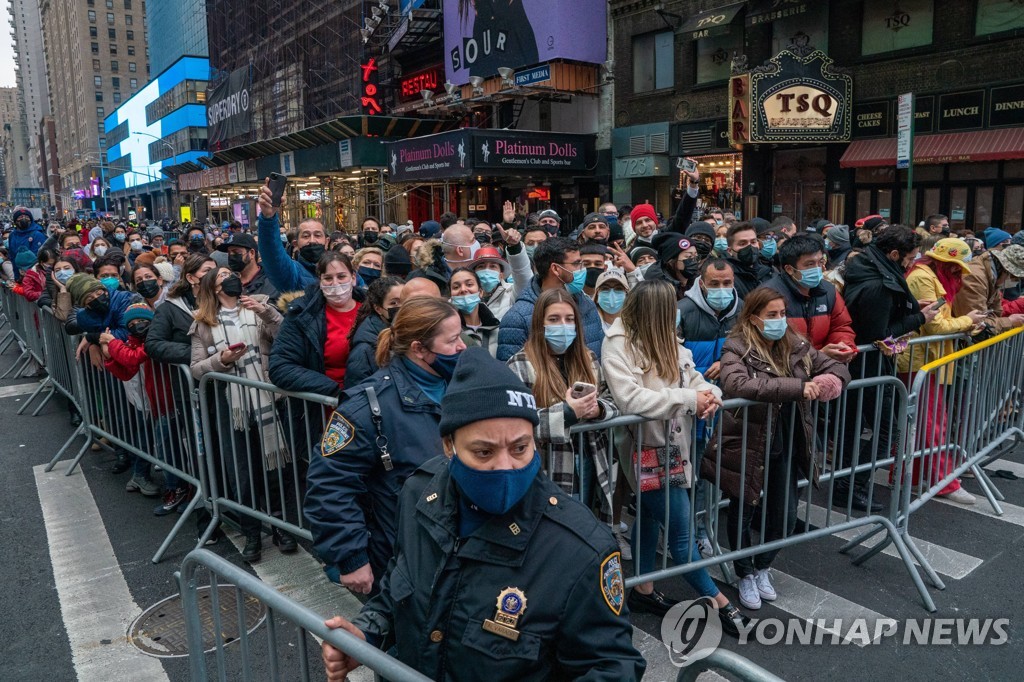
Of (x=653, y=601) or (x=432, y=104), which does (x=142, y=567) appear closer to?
(x=653, y=601)

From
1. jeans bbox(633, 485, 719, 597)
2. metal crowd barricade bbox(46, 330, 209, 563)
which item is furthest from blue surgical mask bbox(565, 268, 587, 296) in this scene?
metal crowd barricade bbox(46, 330, 209, 563)

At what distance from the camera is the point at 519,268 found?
6254 mm

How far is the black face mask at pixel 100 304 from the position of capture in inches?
243

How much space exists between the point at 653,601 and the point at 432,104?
26186 millimetres

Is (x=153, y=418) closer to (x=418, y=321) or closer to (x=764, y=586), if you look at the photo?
(x=418, y=321)

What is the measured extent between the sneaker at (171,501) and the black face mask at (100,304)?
167 cm

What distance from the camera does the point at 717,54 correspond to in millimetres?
21203

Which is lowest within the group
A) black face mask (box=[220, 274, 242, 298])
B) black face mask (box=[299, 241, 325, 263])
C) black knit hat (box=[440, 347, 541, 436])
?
black knit hat (box=[440, 347, 541, 436])

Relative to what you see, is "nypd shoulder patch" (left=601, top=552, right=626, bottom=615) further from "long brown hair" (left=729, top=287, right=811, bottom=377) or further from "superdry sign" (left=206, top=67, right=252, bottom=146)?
"superdry sign" (left=206, top=67, right=252, bottom=146)

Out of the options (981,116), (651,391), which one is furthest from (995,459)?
(981,116)

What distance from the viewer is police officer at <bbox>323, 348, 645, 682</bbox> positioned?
1836 millimetres

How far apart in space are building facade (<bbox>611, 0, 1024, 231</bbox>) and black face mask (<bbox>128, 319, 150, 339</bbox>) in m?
15.5

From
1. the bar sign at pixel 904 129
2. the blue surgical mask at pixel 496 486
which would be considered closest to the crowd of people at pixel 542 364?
the blue surgical mask at pixel 496 486

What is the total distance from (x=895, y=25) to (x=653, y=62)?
7572 mm
